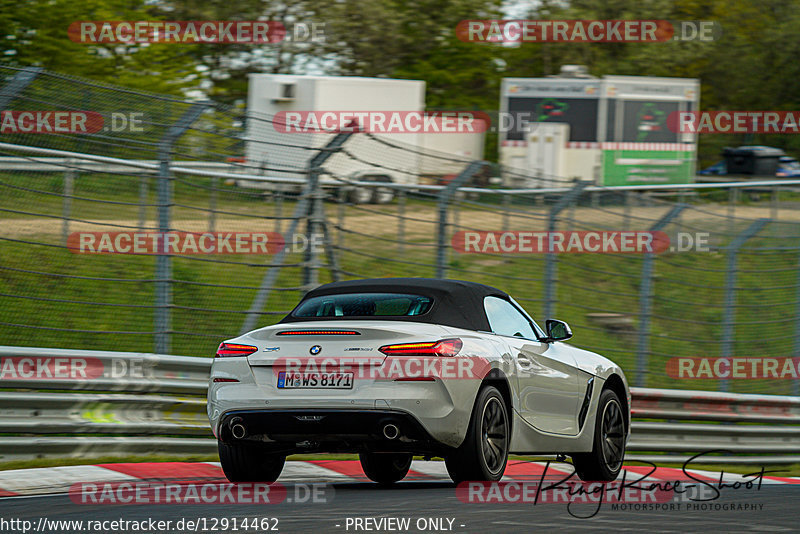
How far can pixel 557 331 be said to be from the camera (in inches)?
362

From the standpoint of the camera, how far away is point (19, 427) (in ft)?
28.7

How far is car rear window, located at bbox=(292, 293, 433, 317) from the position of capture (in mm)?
8180

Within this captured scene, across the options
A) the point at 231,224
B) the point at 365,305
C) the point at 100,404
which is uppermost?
the point at 231,224

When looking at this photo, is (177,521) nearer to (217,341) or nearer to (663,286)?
(217,341)

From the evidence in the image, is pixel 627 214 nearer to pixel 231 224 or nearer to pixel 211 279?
pixel 211 279

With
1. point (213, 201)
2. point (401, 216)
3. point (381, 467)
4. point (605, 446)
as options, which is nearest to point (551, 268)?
point (401, 216)

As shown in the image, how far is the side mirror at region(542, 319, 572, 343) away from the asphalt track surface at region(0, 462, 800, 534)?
1.61m

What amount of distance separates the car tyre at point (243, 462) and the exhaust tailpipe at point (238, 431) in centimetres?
30

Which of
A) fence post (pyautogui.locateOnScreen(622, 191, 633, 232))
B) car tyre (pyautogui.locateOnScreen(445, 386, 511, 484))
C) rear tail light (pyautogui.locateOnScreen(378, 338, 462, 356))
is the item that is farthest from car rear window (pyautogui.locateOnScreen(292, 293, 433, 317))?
fence post (pyautogui.locateOnScreen(622, 191, 633, 232))

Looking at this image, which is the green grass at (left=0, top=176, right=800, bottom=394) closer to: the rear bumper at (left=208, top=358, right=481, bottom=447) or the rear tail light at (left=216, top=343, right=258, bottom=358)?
the rear tail light at (left=216, top=343, right=258, bottom=358)

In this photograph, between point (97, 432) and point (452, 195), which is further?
point (452, 195)

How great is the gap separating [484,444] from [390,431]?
27.3 inches

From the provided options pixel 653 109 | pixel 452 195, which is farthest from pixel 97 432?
pixel 653 109

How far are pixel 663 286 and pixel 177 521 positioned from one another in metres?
13.9
